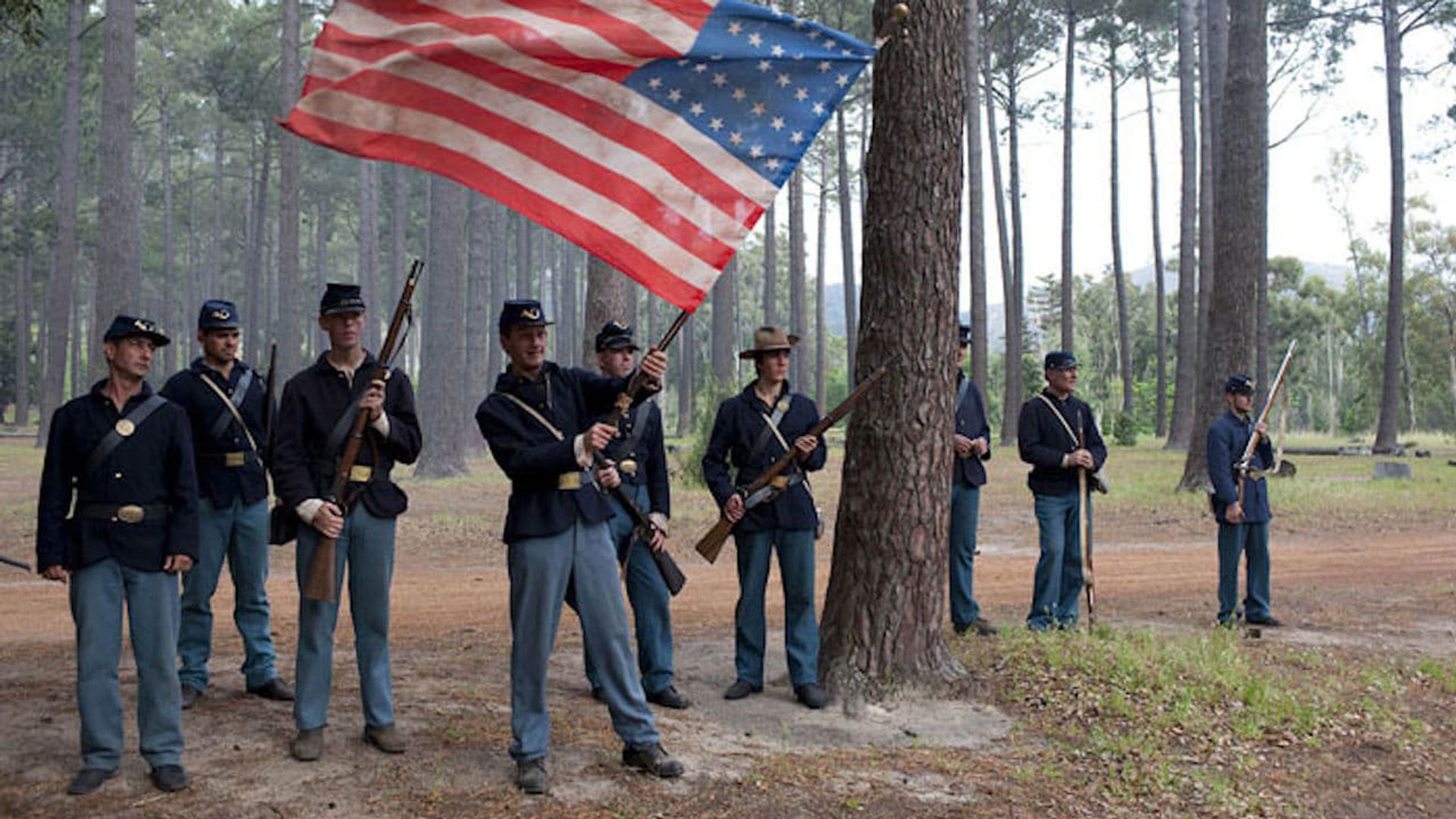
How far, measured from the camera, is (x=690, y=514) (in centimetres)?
1672

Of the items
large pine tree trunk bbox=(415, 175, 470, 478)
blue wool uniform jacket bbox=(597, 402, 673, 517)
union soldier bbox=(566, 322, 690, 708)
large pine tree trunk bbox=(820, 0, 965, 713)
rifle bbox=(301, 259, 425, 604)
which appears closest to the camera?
rifle bbox=(301, 259, 425, 604)

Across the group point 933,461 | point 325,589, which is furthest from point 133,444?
point 933,461

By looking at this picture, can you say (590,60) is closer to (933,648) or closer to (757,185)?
(757,185)

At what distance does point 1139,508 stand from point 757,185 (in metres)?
15.0

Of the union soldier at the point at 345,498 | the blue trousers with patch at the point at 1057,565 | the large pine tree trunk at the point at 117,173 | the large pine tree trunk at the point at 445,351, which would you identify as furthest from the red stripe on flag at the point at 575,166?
the large pine tree trunk at the point at 445,351

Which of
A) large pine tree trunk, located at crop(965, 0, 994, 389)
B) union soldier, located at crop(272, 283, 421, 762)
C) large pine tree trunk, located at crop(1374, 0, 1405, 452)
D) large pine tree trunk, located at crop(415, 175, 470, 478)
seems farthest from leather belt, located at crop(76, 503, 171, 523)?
large pine tree trunk, located at crop(1374, 0, 1405, 452)

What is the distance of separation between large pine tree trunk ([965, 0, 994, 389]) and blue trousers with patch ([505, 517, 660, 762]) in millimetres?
27348

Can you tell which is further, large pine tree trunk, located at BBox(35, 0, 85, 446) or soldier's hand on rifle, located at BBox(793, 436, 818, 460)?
large pine tree trunk, located at BBox(35, 0, 85, 446)

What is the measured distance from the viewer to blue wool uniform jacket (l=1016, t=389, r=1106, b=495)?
9.12 meters

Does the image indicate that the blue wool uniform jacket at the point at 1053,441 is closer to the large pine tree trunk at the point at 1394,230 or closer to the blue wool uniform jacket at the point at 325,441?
the blue wool uniform jacket at the point at 325,441

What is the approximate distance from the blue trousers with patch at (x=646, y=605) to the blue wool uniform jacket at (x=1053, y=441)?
10.6ft

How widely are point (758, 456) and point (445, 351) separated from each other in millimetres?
19210

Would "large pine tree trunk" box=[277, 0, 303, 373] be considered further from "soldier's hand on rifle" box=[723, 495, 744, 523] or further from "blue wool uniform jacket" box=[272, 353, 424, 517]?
"blue wool uniform jacket" box=[272, 353, 424, 517]

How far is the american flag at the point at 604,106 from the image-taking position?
203 inches
